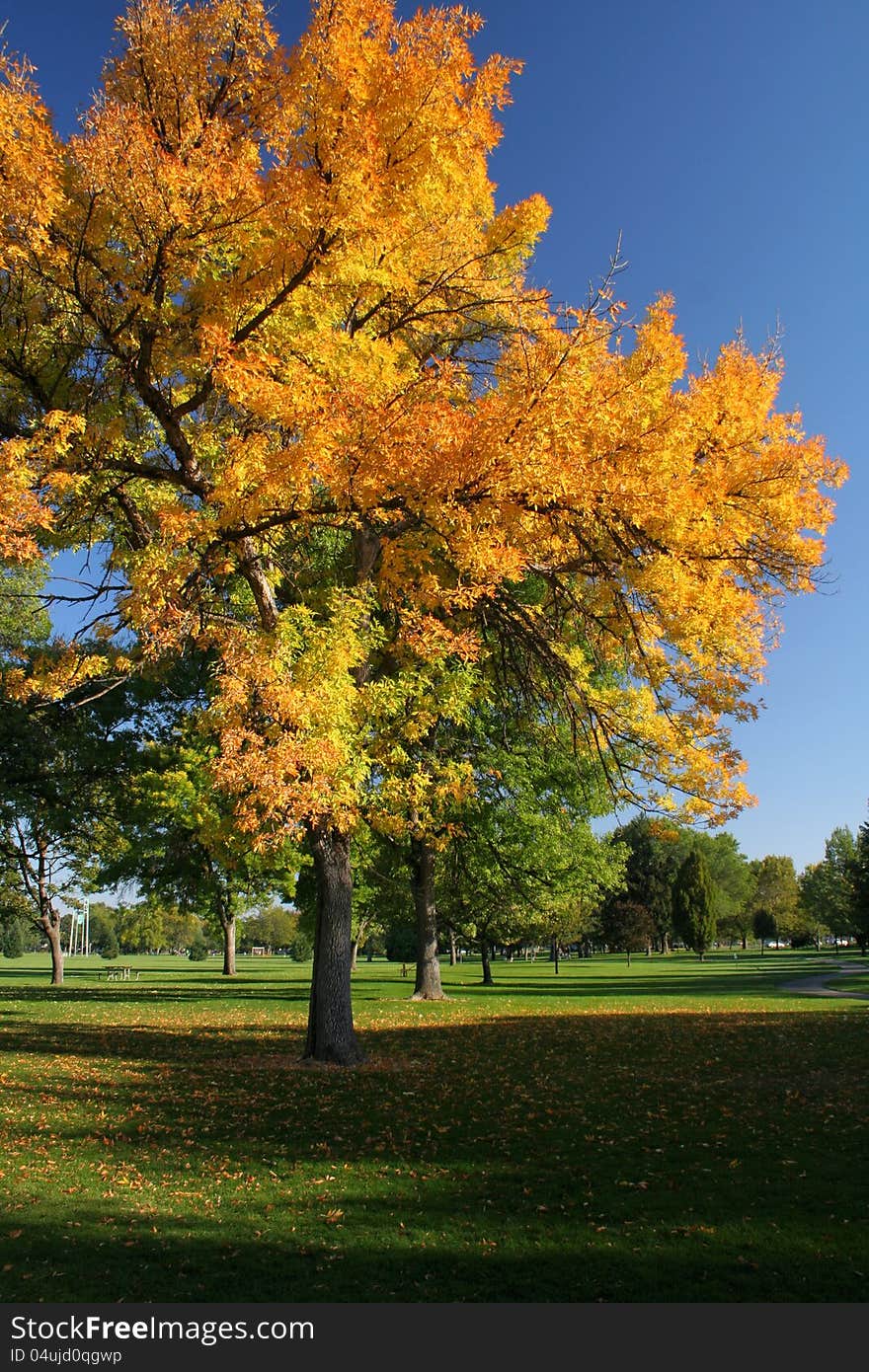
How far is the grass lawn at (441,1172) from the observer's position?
466 cm

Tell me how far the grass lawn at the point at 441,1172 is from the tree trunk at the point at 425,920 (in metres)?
8.87

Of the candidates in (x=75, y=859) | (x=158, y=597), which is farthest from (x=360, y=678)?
(x=75, y=859)

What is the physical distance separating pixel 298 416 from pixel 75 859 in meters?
28.0

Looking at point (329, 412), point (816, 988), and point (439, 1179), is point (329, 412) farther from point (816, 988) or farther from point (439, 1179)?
point (816, 988)

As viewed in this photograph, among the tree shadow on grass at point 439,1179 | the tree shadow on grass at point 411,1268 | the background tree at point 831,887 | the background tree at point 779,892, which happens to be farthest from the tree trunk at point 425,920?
the background tree at point 779,892

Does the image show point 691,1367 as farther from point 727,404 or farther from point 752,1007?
point 752,1007

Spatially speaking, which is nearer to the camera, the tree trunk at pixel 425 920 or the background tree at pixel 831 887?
the tree trunk at pixel 425 920

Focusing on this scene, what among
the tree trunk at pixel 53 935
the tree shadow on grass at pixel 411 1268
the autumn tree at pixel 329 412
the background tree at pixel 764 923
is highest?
the autumn tree at pixel 329 412

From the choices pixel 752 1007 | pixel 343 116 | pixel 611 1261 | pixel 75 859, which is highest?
pixel 343 116

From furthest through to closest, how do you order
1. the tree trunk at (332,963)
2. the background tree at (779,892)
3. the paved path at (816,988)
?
the background tree at (779,892), the paved path at (816,988), the tree trunk at (332,963)

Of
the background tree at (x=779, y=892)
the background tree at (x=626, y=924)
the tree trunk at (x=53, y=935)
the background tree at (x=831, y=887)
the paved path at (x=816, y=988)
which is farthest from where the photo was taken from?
the background tree at (x=779, y=892)

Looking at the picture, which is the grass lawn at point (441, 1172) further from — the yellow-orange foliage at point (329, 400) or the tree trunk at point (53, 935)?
the tree trunk at point (53, 935)

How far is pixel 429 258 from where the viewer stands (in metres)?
11.2

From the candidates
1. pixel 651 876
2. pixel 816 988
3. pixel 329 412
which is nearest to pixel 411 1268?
pixel 329 412
